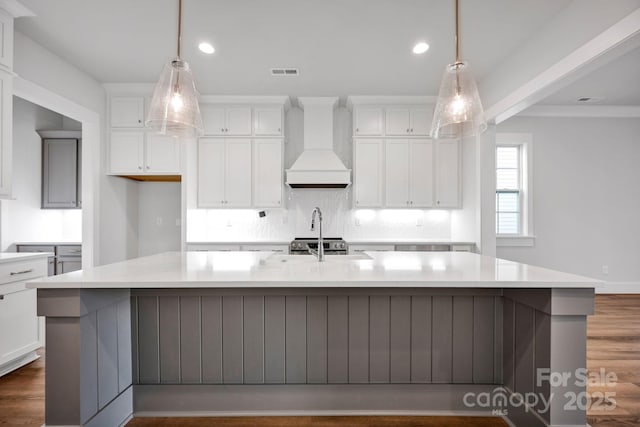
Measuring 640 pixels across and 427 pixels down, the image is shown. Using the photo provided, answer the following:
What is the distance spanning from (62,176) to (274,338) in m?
4.30

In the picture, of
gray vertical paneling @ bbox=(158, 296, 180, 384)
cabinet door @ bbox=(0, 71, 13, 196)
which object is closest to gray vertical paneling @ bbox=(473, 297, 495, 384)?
gray vertical paneling @ bbox=(158, 296, 180, 384)

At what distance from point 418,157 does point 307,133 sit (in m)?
1.55

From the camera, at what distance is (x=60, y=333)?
5.32ft

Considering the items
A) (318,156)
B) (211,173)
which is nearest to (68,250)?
(211,173)

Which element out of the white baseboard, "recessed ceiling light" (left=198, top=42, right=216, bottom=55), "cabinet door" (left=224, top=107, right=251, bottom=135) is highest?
"recessed ceiling light" (left=198, top=42, right=216, bottom=55)

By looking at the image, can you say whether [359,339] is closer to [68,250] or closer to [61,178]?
[68,250]

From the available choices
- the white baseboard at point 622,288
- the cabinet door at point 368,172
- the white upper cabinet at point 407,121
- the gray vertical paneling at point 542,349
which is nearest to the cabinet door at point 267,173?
the cabinet door at point 368,172

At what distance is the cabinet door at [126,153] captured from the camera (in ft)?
14.1

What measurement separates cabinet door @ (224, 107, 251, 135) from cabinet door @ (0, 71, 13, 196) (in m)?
2.31

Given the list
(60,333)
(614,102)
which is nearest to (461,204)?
(614,102)

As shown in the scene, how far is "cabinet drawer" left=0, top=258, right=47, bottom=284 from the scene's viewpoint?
8.65 ft

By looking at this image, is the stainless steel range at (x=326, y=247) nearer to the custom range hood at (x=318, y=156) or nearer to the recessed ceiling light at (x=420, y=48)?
the custom range hood at (x=318, y=156)

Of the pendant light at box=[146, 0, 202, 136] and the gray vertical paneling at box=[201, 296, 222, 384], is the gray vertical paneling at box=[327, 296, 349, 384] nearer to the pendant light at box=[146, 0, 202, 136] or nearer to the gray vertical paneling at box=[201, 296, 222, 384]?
the gray vertical paneling at box=[201, 296, 222, 384]

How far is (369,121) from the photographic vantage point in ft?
15.4
